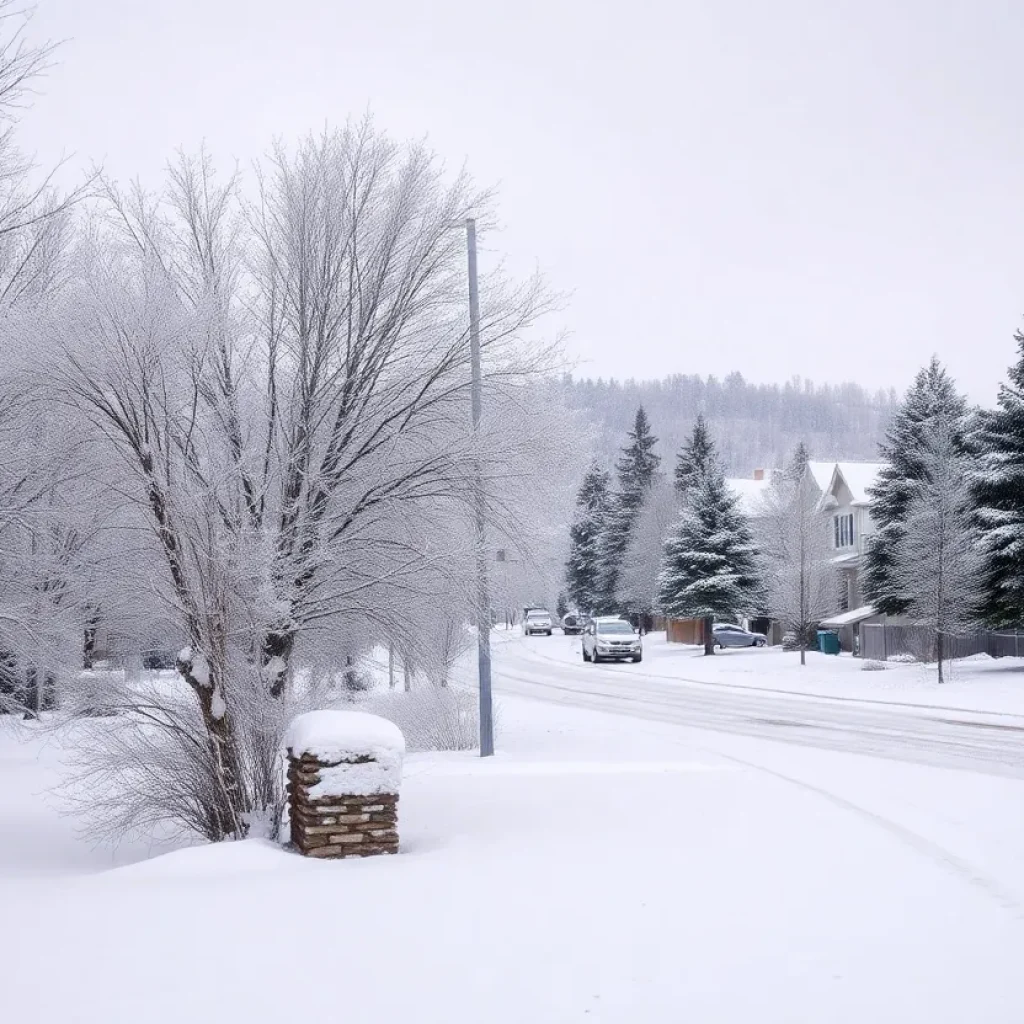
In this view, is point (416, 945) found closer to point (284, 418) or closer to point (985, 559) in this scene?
point (284, 418)

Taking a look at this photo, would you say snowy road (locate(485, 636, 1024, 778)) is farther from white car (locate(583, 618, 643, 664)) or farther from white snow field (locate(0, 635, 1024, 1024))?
white car (locate(583, 618, 643, 664))

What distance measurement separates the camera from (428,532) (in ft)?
43.5

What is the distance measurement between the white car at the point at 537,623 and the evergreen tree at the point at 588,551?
2.84 m

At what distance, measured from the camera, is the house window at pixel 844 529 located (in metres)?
52.9

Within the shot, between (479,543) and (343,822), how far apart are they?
525 cm

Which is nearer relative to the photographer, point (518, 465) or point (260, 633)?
point (260, 633)

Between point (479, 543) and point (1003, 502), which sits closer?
point (479, 543)

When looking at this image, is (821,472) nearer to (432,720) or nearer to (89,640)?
(432,720)

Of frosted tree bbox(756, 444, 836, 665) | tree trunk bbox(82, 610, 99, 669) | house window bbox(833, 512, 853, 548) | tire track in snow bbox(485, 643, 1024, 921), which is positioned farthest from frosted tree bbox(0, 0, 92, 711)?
house window bbox(833, 512, 853, 548)

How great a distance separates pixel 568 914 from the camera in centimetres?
659

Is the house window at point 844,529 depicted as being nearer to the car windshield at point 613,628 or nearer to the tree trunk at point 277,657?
the car windshield at point 613,628

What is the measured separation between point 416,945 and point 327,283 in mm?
9523

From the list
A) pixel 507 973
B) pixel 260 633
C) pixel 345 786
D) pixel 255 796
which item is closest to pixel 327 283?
pixel 260 633

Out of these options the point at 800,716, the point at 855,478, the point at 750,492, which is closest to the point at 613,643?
the point at 855,478
